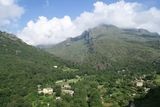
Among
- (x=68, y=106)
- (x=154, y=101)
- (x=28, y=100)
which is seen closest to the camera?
(x=154, y=101)

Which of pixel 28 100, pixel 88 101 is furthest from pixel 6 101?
pixel 88 101

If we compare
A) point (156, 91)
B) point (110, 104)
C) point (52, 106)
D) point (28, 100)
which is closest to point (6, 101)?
point (28, 100)

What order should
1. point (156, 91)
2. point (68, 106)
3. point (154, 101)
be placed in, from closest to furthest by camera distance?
point (154, 101)
point (156, 91)
point (68, 106)

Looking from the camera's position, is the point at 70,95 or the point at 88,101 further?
the point at 70,95

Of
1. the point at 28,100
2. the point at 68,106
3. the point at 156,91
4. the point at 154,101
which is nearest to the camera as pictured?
the point at 154,101

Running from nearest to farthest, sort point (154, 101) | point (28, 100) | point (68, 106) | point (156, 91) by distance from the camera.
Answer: point (154, 101)
point (156, 91)
point (68, 106)
point (28, 100)

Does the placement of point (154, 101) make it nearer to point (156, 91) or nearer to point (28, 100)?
point (156, 91)

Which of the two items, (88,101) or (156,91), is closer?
(156,91)

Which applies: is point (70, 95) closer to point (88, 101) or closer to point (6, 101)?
point (88, 101)

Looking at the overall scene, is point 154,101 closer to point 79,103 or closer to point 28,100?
point 79,103
